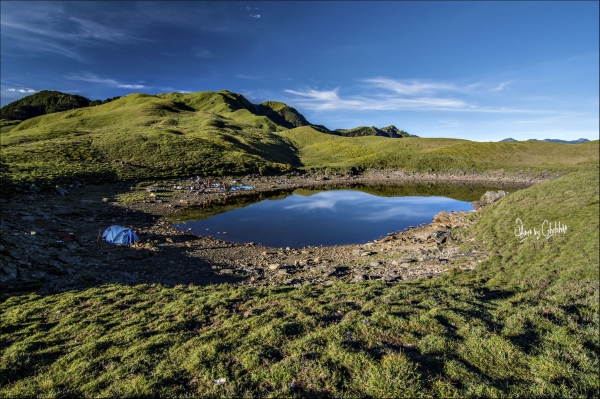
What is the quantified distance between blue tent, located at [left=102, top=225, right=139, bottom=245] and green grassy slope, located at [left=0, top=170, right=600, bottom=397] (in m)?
9.56

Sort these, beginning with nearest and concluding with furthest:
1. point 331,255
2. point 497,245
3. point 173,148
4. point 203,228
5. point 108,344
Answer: point 108,344, point 497,245, point 331,255, point 203,228, point 173,148

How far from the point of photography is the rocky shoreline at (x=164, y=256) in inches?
623

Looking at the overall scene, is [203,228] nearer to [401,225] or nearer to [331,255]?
[331,255]

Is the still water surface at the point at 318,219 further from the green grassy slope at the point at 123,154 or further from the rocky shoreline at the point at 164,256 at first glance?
the green grassy slope at the point at 123,154

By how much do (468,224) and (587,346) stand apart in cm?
1891

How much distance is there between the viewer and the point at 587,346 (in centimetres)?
844

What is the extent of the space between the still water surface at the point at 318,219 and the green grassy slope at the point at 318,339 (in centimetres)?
1513

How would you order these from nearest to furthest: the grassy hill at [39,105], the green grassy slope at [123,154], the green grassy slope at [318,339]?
1. the green grassy slope at [318,339]
2. the green grassy slope at [123,154]
3. the grassy hill at [39,105]

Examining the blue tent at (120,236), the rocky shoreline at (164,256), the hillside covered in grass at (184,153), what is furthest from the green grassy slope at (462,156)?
the blue tent at (120,236)

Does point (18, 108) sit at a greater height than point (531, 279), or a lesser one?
greater

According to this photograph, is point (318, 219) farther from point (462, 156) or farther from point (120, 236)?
point (462, 156)

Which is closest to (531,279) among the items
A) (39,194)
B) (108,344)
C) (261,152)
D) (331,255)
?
(331,255)

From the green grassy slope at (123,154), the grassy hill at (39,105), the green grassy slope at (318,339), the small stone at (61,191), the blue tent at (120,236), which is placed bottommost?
the green grassy slope at (318,339)

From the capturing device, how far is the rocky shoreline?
623 inches
